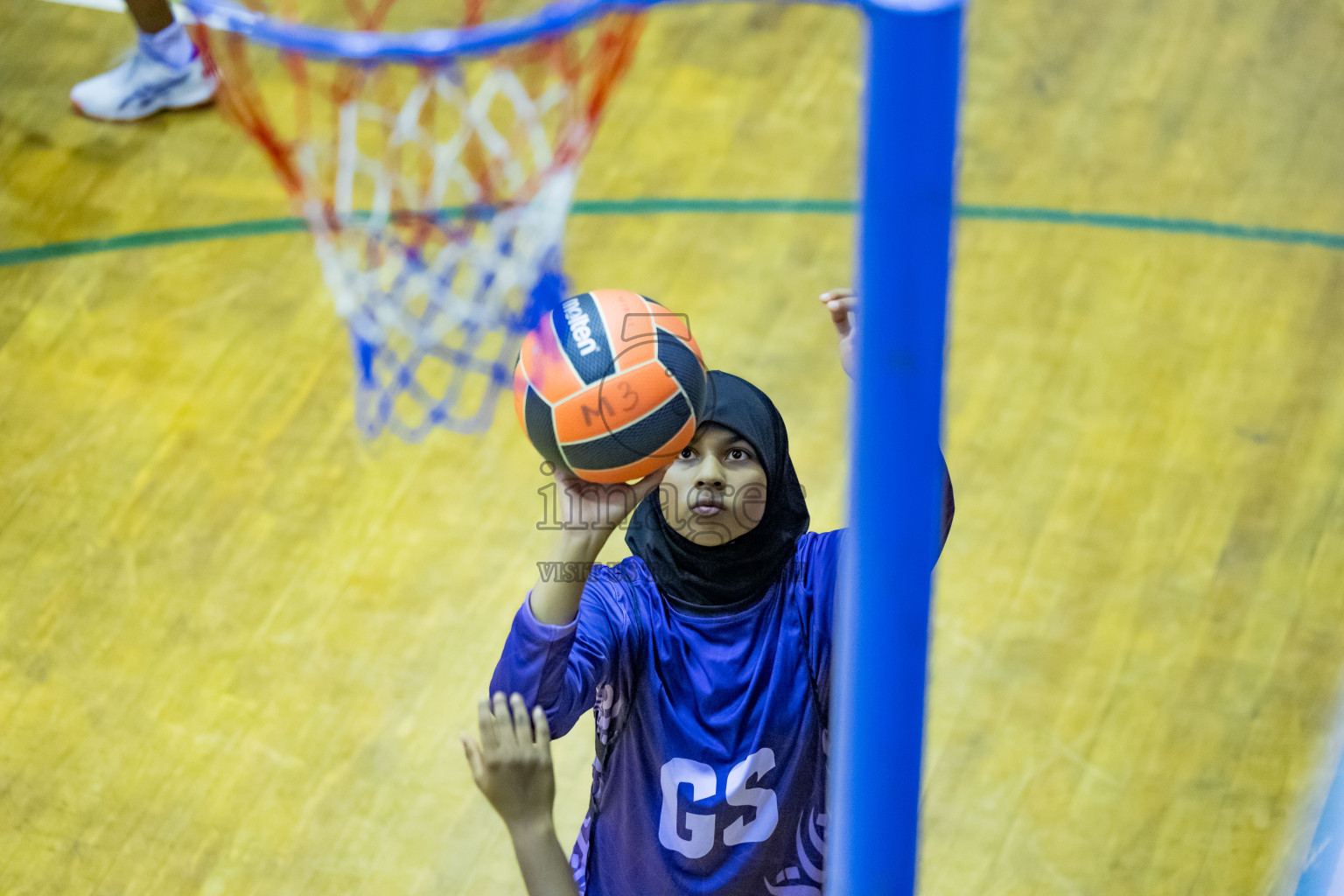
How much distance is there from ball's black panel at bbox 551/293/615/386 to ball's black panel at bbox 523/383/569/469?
0.07 meters

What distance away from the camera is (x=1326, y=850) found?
240 cm

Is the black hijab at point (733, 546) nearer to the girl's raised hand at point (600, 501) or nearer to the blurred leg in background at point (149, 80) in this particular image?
the girl's raised hand at point (600, 501)

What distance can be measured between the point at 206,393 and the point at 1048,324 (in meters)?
2.22

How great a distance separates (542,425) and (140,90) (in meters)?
3.16

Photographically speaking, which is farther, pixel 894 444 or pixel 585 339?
pixel 585 339

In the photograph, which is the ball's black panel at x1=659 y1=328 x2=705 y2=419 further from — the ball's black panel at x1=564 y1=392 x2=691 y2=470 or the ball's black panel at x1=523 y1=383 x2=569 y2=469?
the ball's black panel at x1=523 y1=383 x2=569 y2=469

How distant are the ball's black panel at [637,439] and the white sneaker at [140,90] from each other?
3153mm

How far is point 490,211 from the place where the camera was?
2.14 meters

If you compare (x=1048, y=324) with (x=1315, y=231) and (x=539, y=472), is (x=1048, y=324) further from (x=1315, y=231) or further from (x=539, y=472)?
(x=539, y=472)

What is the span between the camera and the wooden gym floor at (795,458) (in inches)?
126

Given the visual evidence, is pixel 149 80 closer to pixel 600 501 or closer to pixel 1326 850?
A: pixel 600 501

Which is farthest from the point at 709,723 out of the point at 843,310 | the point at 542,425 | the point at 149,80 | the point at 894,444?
the point at 149,80

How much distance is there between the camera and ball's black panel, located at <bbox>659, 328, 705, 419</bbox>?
211 cm

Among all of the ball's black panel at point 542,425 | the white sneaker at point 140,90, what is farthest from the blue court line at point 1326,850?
the white sneaker at point 140,90
